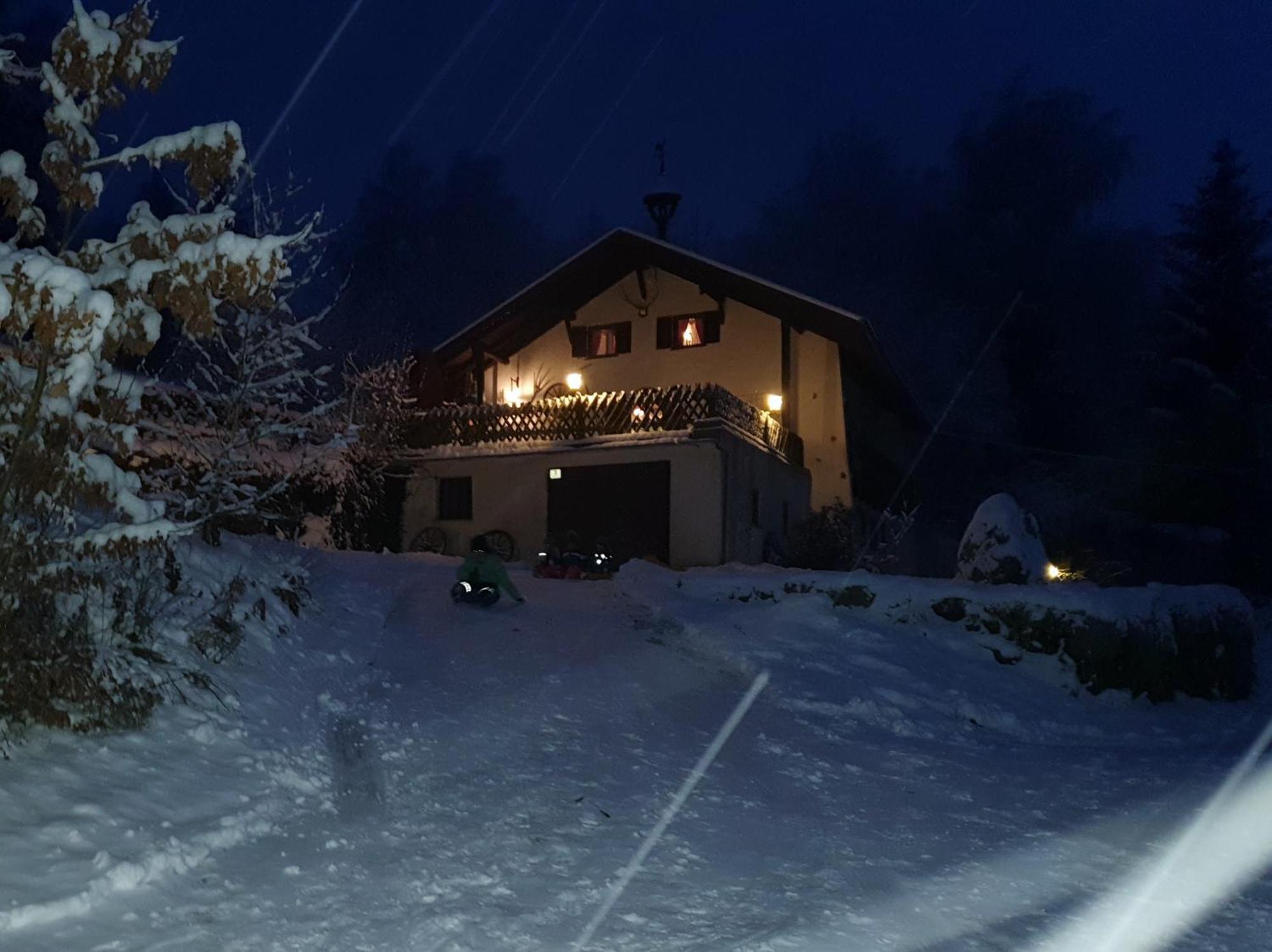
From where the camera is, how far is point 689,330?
26.9 metres

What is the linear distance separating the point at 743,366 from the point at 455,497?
764 centimetres

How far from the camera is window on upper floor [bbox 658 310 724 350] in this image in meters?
26.6

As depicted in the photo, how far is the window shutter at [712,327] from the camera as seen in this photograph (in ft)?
87.0

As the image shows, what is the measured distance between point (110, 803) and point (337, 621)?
683cm

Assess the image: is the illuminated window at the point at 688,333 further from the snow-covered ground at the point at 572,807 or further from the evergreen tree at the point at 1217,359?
the snow-covered ground at the point at 572,807

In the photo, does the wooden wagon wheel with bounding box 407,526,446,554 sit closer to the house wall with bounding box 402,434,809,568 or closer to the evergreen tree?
the house wall with bounding box 402,434,809,568

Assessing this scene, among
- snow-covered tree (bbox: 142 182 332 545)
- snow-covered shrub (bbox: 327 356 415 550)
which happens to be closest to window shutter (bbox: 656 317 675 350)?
snow-covered shrub (bbox: 327 356 415 550)

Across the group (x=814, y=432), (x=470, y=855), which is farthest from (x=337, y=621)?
(x=814, y=432)

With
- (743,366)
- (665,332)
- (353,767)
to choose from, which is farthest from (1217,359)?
(353,767)

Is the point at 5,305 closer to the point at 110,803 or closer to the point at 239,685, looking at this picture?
the point at 110,803

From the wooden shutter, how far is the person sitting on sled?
40.9ft

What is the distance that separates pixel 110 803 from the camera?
573 centimetres

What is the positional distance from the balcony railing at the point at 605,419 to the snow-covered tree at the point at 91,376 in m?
16.1

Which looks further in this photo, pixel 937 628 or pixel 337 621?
pixel 937 628
